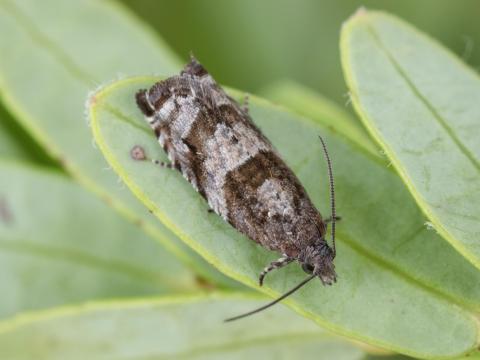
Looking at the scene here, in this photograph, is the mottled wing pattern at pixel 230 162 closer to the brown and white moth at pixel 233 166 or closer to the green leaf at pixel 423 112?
the brown and white moth at pixel 233 166

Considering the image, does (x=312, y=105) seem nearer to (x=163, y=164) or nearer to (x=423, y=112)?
(x=423, y=112)

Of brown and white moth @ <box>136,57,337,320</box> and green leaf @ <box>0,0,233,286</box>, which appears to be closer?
brown and white moth @ <box>136,57,337,320</box>

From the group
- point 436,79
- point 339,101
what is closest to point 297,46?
point 339,101

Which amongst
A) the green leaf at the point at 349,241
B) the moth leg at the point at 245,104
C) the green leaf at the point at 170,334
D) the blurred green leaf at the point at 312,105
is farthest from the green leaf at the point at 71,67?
the blurred green leaf at the point at 312,105

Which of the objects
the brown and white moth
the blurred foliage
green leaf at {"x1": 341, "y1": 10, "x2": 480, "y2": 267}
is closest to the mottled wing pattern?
the brown and white moth

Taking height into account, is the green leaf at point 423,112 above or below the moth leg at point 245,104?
below

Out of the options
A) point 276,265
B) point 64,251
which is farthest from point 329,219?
point 64,251

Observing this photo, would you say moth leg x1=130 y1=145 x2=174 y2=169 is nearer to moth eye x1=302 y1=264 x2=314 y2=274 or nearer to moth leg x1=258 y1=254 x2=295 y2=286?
moth leg x1=258 y1=254 x2=295 y2=286

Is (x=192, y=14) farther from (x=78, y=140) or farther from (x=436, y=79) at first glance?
(x=436, y=79)
